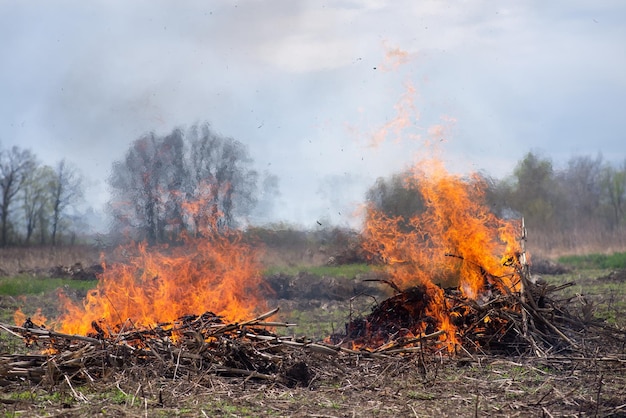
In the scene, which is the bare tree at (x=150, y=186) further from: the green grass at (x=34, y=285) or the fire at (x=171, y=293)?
the green grass at (x=34, y=285)

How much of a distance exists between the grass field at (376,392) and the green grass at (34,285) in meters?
12.9

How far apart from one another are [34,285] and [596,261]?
21637mm

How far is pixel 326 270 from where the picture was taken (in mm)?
22141

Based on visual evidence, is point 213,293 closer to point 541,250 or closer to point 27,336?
point 27,336

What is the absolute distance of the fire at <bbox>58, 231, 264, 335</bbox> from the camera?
29.4ft

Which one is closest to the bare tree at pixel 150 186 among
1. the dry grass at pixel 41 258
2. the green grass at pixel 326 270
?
the green grass at pixel 326 270

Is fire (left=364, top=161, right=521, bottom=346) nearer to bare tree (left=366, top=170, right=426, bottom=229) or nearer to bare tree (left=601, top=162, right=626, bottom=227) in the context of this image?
bare tree (left=366, top=170, right=426, bottom=229)

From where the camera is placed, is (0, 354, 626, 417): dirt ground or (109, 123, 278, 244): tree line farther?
(109, 123, 278, 244): tree line

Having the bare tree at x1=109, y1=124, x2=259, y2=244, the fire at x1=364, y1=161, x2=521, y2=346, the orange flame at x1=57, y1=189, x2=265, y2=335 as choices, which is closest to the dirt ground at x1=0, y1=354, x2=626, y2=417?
the fire at x1=364, y1=161, x2=521, y2=346

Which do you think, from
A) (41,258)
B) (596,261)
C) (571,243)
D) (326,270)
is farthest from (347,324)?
(571,243)

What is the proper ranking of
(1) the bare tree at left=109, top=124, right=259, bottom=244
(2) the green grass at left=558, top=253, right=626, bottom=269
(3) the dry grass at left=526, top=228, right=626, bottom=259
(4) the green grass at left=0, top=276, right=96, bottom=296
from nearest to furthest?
(1) the bare tree at left=109, top=124, right=259, bottom=244, (4) the green grass at left=0, top=276, right=96, bottom=296, (2) the green grass at left=558, top=253, right=626, bottom=269, (3) the dry grass at left=526, top=228, right=626, bottom=259

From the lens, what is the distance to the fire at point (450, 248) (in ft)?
30.0

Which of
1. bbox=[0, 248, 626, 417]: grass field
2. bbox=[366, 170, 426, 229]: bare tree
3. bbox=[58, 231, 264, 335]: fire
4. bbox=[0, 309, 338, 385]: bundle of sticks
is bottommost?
bbox=[0, 248, 626, 417]: grass field

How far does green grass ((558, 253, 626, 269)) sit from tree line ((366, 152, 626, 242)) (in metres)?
1.92
